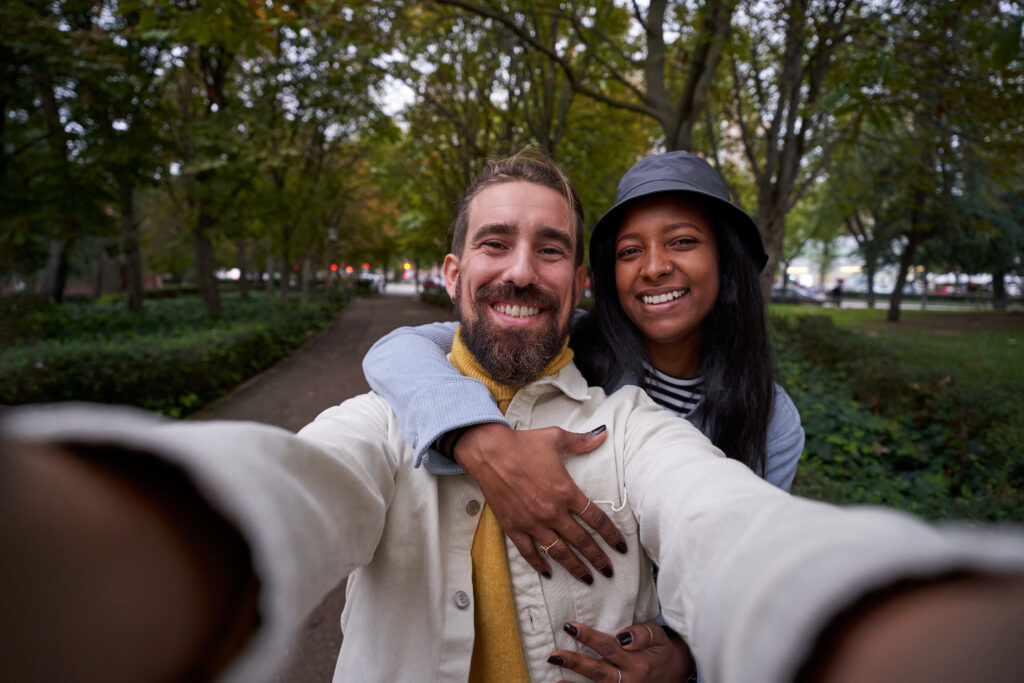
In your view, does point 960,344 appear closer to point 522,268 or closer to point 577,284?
point 577,284

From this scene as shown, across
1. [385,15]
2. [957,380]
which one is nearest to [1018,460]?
[957,380]

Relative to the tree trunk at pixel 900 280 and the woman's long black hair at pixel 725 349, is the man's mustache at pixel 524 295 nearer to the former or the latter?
the woman's long black hair at pixel 725 349

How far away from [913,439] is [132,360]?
9.20 metres

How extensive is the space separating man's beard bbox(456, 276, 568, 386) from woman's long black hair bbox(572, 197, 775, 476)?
43 cm

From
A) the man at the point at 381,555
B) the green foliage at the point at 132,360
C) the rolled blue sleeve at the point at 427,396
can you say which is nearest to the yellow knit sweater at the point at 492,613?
the man at the point at 381,555

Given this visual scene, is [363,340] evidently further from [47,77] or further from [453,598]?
[453,598]

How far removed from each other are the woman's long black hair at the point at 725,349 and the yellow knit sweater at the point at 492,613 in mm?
851

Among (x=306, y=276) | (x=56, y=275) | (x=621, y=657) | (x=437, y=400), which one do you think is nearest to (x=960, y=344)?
(x=621, y=657)

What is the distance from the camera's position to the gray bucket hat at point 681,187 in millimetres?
1870

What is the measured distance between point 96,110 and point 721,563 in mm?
11441

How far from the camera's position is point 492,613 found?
1438 mm

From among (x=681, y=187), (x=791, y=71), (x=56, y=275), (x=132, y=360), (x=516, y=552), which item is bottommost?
(x=132, y=360)

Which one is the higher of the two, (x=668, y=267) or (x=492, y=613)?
(x=668, y=267)

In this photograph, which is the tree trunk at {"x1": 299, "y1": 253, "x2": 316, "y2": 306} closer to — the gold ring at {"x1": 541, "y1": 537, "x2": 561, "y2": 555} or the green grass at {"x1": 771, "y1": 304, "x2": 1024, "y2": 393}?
the green grass at {"x1": 771, "y1": 304, "x2": 1024, "y2": 393}
